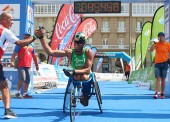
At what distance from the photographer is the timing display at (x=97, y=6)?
1123 centimetres

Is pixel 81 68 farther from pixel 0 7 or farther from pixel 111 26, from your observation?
pixel 111 26

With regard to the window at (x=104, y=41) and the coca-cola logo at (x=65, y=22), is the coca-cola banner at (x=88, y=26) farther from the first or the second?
the window at (x=104, y=41)

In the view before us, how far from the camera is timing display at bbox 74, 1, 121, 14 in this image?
11.2 m

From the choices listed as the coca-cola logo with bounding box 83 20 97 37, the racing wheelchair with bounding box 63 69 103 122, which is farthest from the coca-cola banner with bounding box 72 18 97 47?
the racing wheelchair with bounding box 63 69 103 122

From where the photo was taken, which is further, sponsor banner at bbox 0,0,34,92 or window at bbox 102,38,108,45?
window at bbox 102,38,108,45

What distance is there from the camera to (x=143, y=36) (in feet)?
79.5

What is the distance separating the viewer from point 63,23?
22547mm

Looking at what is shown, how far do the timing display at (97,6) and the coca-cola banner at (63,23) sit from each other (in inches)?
421

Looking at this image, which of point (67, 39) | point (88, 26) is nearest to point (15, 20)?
point (67, 39)

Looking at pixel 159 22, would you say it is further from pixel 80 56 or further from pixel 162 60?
pixel 80 56

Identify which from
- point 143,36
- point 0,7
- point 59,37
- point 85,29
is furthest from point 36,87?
point 85,29

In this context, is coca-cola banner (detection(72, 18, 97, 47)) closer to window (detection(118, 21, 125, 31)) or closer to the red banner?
the red banner

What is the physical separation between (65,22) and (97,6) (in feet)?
37.1

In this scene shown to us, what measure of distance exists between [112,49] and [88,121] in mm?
74543
